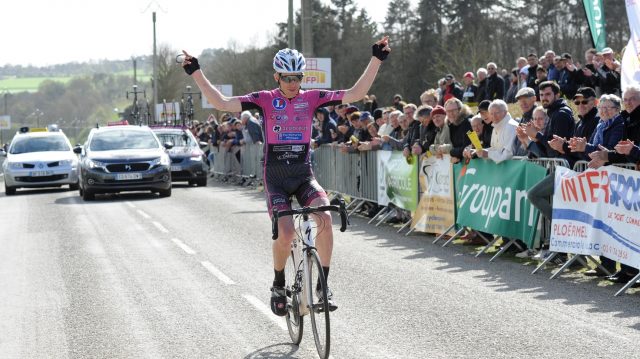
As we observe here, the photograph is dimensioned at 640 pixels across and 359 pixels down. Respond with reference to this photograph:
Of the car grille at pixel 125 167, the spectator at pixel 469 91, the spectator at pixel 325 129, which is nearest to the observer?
the spectator at pixel 325 129

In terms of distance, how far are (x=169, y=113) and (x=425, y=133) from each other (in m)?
47.2

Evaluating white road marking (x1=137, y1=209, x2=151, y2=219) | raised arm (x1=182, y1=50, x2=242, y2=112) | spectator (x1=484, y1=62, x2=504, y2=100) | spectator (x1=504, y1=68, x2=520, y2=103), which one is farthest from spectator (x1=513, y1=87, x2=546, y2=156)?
spectator (x1=504, y1=68, x2=520, y2=103)

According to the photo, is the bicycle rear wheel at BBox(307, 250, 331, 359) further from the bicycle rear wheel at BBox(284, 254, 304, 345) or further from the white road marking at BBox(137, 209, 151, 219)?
the white road marking at BBox(137, 209, 151, 219)

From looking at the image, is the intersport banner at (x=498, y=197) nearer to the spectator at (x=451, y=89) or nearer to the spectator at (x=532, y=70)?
the spectator at (x=532, y=70)

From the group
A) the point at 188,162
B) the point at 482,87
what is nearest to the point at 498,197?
the point at 482,87

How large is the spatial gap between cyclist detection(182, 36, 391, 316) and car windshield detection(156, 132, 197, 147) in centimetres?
2217

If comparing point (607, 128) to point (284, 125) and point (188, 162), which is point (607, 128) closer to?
point (284, 125)

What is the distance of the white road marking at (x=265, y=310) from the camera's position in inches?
335

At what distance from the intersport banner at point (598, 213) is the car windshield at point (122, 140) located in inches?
621

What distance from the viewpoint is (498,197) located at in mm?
12875

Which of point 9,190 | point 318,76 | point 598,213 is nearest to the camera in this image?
point 598,213

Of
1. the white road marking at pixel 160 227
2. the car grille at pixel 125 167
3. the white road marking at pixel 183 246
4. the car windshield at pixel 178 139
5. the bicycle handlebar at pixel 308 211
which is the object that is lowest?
the white road marking at pixel 160 227

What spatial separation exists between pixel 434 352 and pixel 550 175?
16.0 feet

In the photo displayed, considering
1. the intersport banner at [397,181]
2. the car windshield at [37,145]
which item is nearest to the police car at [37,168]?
the car windshield at [37,145]
